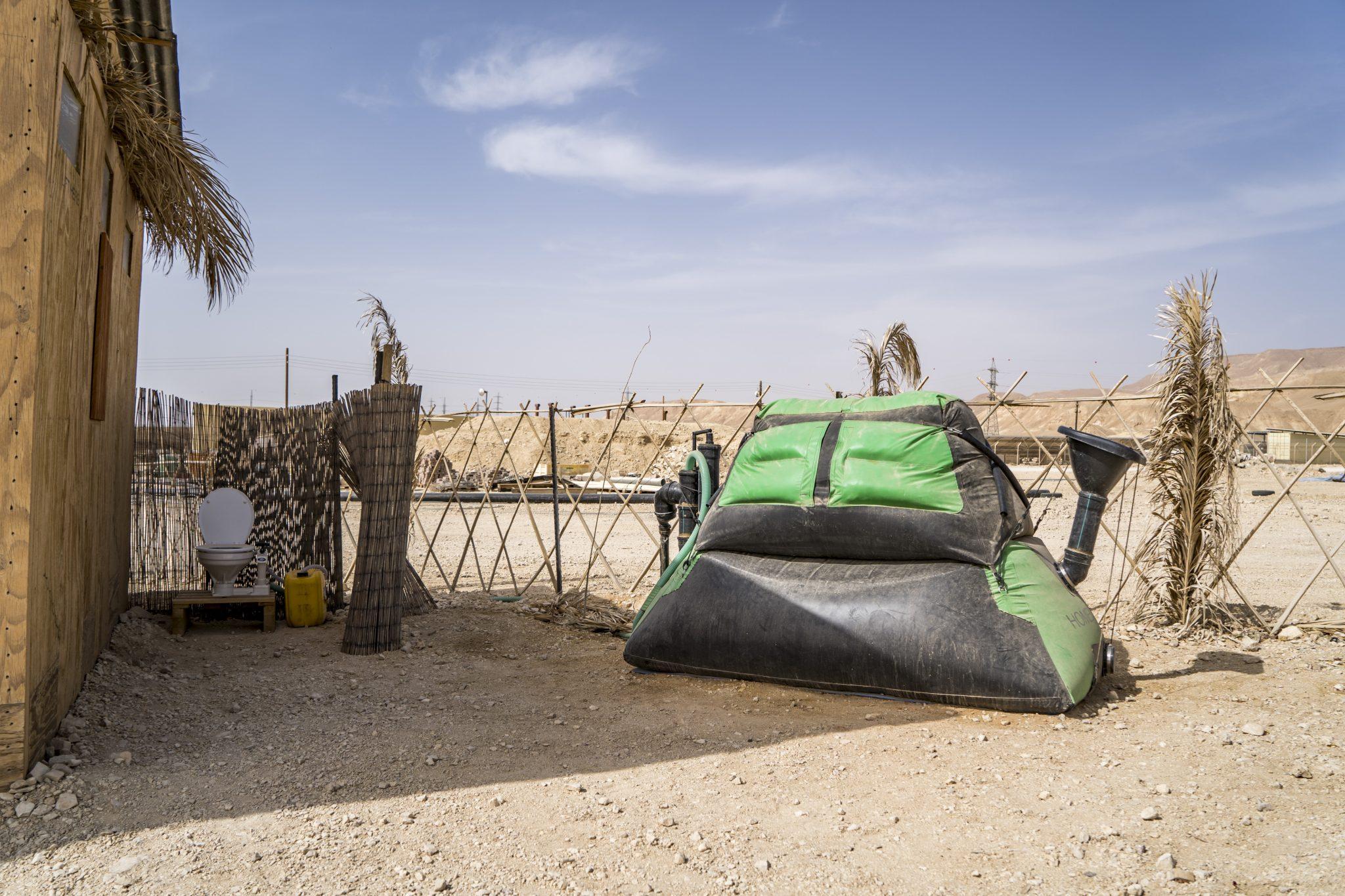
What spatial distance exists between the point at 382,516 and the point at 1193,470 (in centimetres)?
456

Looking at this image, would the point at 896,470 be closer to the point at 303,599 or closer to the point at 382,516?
the point at 382,516

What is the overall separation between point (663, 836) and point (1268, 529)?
437 inches

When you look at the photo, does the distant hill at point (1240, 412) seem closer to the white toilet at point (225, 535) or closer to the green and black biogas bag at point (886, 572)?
the green and black biogas bag at point (886, 572)

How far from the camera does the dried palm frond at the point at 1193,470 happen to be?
4836 millimetres

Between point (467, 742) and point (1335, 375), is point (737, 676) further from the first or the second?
point (1335, 375)

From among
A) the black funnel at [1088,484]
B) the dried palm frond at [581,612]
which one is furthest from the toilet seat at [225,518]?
the black funnel at [1088,484]

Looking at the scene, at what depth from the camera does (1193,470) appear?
489 cm

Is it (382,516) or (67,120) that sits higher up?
(67,120)

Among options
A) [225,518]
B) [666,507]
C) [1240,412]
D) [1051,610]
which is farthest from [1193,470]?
[1240,412]

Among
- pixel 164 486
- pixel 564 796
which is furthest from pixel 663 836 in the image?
pixel 164 486

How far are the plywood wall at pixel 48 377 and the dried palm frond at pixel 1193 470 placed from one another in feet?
17.4

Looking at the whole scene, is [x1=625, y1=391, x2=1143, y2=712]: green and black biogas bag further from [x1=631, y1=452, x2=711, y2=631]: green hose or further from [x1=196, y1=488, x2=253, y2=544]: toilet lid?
[x1=196, y1=488, x2=253, y2=544]: toilet lid

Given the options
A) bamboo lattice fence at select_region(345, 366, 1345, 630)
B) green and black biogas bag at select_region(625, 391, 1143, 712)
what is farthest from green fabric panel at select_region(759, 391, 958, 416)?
bamboo lattice fence at select_region(345, 366, 1345, 630)

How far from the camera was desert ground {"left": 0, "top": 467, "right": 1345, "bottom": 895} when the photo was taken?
7.43 ft
